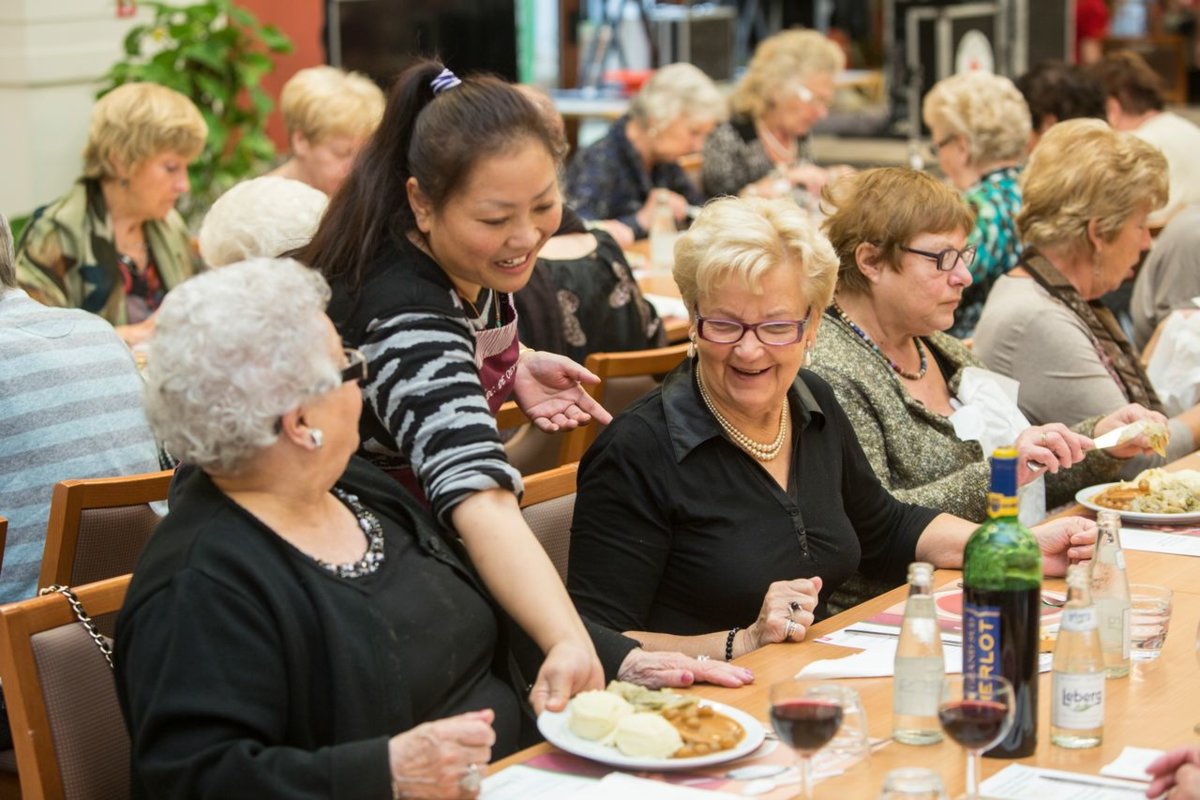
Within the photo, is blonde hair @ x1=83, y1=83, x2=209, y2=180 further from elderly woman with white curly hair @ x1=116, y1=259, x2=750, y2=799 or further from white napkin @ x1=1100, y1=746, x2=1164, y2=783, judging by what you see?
white napkin @ x1=1100, y1=746, x2=1164, y2=783

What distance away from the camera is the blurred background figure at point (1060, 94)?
6.19 meters

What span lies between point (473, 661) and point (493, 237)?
575mm

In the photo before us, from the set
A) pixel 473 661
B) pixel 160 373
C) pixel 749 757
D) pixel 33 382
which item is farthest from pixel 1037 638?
pixel 33 382

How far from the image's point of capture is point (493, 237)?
90.4 inches

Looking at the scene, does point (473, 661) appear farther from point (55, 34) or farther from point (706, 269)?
point (55, 34)

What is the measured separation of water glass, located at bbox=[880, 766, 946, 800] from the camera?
1797 millimetres

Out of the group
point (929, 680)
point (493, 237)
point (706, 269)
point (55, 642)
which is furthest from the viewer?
point (706, 269)

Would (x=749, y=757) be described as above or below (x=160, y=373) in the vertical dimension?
below

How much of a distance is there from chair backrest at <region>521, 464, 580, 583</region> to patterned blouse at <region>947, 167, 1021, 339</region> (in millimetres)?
2616

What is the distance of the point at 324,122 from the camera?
19.0 ft

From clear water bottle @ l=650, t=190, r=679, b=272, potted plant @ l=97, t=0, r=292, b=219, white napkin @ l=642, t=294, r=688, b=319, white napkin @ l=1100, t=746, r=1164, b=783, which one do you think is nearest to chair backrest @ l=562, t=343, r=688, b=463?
white napkin @ l=642, t=294, r=688, b=319

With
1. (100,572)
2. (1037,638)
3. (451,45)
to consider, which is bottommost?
(100,572)

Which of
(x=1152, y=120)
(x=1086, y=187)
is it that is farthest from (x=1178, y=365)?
(x=1152, y=120)

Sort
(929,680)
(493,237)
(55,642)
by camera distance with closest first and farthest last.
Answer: (929,680)
(55,642)
(493,237)
